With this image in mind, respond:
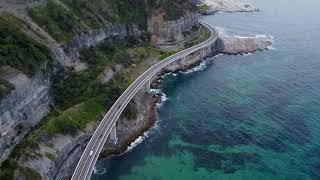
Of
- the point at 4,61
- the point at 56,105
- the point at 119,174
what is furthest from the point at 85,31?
the point at 119,174

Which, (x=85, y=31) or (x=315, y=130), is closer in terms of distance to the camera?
(x=315, y=130)

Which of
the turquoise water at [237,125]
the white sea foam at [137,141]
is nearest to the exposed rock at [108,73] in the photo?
the turquoise water at [237,125]

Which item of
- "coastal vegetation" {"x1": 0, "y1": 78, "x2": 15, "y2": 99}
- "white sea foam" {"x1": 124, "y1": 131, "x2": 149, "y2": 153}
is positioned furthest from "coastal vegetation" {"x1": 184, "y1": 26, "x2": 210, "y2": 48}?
"coastal vegetation" {"x1": 0, "y1": 78, "x2": 15, "y2": 99}

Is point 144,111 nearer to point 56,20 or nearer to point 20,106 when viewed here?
point 56,20

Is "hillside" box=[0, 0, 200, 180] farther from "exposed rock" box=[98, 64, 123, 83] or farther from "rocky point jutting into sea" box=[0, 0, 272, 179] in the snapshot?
"exposed rock" box=[98, 64, 123, 83]

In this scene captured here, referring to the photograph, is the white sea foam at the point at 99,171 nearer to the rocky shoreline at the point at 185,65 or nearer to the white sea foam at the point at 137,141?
the rocky shoreline at the point at 185,65

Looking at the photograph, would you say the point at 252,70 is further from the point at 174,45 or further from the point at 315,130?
the point at 315,130
